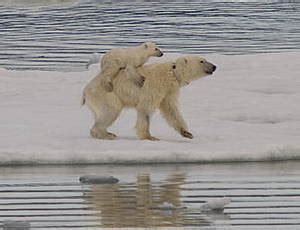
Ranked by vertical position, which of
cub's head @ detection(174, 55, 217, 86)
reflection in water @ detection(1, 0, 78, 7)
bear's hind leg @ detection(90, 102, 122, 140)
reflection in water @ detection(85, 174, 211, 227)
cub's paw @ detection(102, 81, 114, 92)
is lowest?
reflection in water @ detection(85, 174, 211, 227)

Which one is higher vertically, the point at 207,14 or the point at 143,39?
the point at 207,14

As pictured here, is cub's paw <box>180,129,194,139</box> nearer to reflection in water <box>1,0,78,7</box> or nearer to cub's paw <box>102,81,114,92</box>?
cub's paw <box>102,81,114,92</box>

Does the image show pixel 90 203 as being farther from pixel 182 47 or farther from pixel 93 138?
pixel 182 47

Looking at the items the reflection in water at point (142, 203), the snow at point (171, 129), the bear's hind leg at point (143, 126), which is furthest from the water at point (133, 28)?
the reflection in water at point (142, 203)

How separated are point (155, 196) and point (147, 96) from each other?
8.70ft

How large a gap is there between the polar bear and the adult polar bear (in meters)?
0.05

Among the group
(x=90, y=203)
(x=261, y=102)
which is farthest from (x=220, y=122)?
(x=90, y=203)

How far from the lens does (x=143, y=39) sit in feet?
86.9

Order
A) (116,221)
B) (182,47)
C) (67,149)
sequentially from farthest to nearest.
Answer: (182,47), (67,149), (116,221)

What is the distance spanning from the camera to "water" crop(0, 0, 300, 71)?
23952 mm

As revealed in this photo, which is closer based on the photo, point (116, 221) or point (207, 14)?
point (116, 221)

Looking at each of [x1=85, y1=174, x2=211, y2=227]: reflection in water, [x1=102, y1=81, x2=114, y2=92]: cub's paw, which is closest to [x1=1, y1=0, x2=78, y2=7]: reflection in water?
[x1=102, y1=81, x2=114, y2=92]: cub's paw

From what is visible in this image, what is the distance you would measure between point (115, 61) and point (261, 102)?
9.35 feet

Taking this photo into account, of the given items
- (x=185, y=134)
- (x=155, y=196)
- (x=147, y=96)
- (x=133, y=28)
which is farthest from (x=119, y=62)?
(x=133, y=28)
